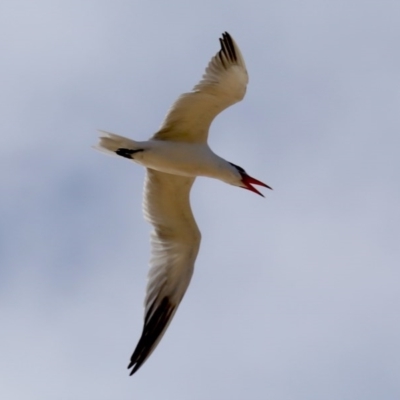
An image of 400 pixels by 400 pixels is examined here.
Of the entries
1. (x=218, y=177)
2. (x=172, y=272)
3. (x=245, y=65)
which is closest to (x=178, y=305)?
(x=172, y=272)

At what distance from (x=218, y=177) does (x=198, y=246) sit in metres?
0.92

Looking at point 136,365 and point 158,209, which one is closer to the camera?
point 136,365

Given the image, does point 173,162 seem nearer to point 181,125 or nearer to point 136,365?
point 181,125

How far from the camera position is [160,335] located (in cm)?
1301

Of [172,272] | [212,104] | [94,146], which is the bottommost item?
[172,272]

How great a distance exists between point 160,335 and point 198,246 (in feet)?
4.18

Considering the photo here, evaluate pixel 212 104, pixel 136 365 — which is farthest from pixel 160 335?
pixel 212 104

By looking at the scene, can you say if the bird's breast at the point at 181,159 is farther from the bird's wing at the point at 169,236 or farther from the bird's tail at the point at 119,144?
the bird's wing at the point at 169,236

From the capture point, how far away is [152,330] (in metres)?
13.1

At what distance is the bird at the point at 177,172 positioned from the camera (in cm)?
1293

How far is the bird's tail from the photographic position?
12969mm

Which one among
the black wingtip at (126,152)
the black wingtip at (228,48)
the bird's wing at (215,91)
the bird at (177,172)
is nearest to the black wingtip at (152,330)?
the bird at (177,172)

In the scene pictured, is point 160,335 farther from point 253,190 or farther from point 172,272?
point 253,190

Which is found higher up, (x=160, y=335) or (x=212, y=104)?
(x=212, y=104)
